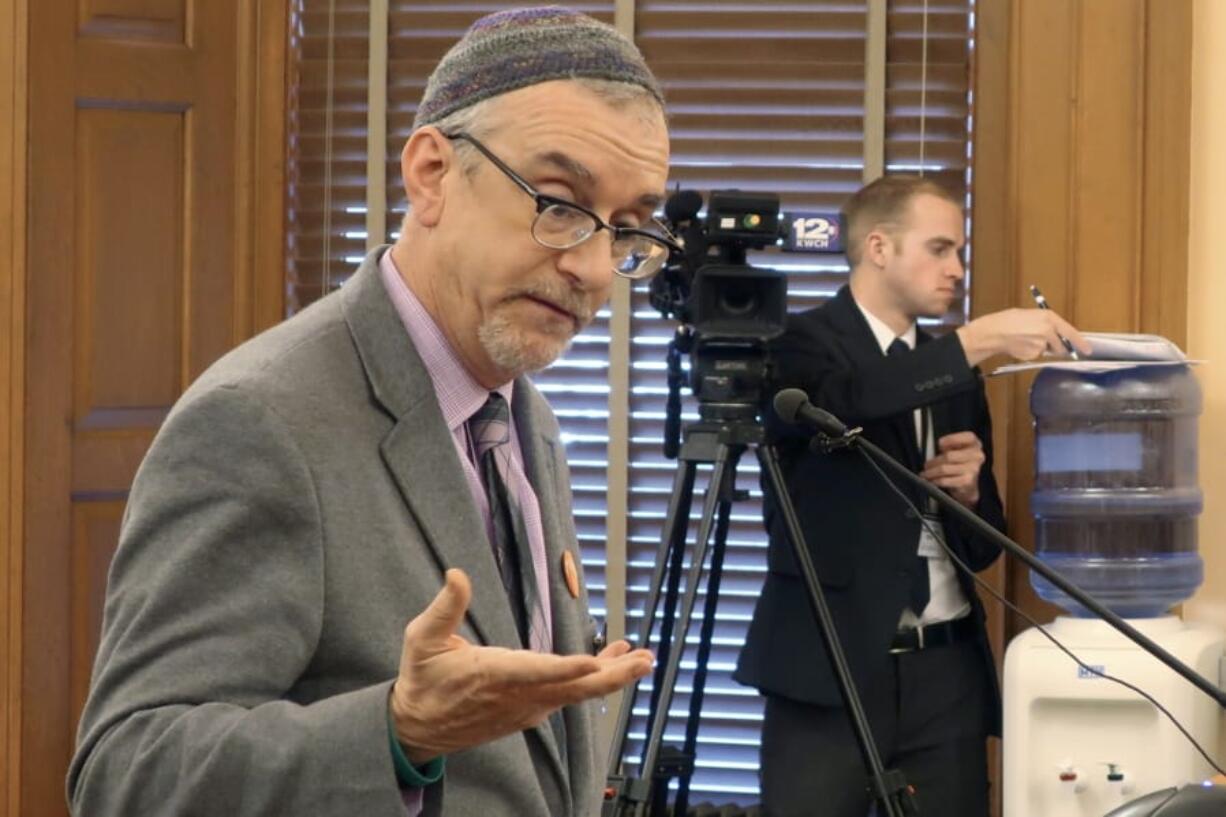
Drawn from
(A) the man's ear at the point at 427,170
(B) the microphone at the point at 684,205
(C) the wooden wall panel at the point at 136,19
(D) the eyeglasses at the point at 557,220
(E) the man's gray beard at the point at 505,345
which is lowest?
(E) the man's gray beard at the point at 505,345

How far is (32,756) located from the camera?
3639 mm

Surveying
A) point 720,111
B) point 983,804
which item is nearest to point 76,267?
point 720,111

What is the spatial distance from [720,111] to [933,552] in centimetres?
130

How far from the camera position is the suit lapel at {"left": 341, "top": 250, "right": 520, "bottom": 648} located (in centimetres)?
127

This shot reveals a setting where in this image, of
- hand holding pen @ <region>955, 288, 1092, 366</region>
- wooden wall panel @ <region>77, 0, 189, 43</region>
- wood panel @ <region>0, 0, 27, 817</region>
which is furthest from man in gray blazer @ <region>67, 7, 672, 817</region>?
wooden wall panel @ <region>77, 0, 189, 43</region>

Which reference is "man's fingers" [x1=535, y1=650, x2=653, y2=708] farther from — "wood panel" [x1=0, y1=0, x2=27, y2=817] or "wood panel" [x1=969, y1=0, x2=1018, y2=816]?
"wood panel" [x1=0, y1=0, x2=27, y2=817]

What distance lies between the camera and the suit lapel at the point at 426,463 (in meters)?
1.27

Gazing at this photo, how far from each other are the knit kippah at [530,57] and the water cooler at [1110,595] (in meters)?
2.06

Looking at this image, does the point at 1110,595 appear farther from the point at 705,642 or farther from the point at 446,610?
the point at 446,610

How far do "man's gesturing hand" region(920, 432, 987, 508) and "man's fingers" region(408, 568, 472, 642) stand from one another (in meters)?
2.26

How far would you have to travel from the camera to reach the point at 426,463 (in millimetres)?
1288

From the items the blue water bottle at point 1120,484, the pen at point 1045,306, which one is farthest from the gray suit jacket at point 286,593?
the blue water bottle at point 1120,484

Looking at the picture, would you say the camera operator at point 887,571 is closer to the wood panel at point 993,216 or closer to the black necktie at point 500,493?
the wood panel at point 993,216

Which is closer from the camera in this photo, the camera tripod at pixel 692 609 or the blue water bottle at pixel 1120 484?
the camera tripod at pixel 692 609
